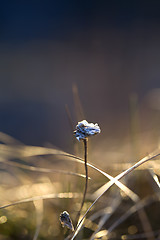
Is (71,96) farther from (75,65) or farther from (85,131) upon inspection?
(85,131)

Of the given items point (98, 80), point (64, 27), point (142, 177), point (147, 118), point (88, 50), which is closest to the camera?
point (142, 177)

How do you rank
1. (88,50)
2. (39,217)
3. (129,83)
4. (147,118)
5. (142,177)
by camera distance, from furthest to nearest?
(88,50), (129,83), (147,118), (142,177), (39,217)

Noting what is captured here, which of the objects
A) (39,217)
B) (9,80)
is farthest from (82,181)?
(9,80)

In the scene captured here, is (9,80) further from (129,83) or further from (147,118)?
(147,118)

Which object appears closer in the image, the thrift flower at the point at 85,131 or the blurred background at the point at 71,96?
the thrift flower at the point at 85,131

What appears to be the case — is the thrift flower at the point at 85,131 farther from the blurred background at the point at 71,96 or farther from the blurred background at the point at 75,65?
the blurred background at the point at 75,65

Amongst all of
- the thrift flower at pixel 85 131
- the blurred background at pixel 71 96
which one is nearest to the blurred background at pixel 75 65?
the blurred background at pixel 71 96

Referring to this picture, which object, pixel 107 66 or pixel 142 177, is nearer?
pixel 142 177

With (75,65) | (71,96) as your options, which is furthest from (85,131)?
(75,65)
